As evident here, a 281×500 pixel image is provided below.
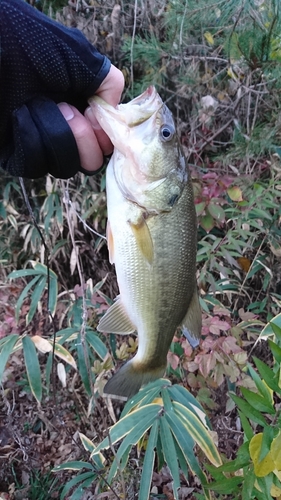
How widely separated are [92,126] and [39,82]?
0.56ft

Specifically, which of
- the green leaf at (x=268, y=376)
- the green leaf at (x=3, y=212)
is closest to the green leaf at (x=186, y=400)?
the green leaf at (x=268, y=376)

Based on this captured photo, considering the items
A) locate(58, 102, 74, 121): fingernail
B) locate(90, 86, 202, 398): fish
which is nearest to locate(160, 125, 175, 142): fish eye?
locate(90, 86, 202, 398): fish

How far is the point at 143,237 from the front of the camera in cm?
110

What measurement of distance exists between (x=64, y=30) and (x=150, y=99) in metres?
0.27

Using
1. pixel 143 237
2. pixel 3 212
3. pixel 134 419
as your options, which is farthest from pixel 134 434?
pixel 3 212

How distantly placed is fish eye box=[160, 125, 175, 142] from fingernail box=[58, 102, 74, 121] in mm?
258

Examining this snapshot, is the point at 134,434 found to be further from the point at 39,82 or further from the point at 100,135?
the point at 39,82

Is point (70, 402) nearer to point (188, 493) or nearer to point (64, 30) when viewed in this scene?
point (188, 493)

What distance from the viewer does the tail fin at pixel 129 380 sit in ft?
3.92

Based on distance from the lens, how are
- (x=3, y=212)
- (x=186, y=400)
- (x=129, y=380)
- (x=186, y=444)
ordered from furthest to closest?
(x=3, y=212) < (x=186, y=400) < (x=186, y=444) < (x=129, y=380)

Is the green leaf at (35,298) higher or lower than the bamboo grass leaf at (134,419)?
higher

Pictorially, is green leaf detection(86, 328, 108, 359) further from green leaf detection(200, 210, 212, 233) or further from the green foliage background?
green leaf detection(200, 210, 212, 233)

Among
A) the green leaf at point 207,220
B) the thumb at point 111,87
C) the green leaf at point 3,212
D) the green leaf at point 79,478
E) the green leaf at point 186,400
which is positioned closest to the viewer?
the thumb at point 111,87

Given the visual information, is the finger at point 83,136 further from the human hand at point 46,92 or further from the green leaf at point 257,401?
the green leaf at point 257,401
